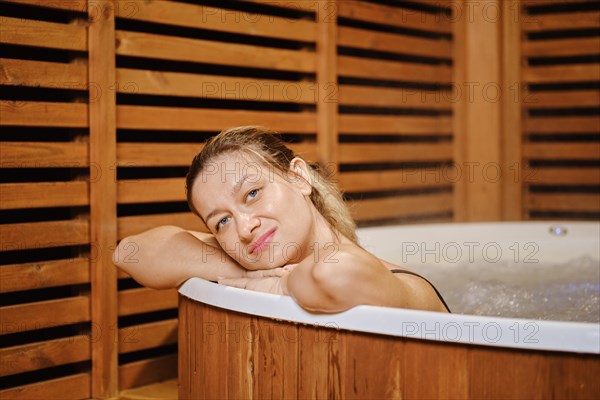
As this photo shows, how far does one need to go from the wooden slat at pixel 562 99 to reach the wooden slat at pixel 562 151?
0.61ft

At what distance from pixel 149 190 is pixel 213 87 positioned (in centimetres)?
43

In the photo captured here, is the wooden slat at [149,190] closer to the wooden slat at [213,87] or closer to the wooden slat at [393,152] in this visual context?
the wooden slat at [213,87]

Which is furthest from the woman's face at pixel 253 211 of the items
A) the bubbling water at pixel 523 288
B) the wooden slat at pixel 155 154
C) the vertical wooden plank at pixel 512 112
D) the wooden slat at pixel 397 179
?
the vertical wooden plank at pixel 512 112

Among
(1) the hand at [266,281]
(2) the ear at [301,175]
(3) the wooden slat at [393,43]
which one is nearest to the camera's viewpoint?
(1) the hand at [266,281]

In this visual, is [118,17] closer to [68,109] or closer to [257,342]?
[68,109]

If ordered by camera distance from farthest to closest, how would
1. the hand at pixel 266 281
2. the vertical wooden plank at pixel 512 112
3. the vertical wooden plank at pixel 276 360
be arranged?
the vertical wooden plank at pixel 512 112
the hand at pixel 266 281
the vertical wooden plank at pixel 276 360

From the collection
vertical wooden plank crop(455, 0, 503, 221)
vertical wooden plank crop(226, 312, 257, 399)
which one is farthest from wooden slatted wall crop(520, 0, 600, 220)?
vertical wooden plank crop(226, 312, 257, 399)

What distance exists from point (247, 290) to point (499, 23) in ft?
8.90

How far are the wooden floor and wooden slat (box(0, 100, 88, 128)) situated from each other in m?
0.84

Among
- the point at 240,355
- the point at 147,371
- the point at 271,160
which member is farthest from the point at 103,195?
the point at 240,355

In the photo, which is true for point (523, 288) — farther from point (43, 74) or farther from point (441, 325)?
point (43, 74)

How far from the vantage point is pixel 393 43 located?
3637 mm

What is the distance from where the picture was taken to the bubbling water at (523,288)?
2.30 m

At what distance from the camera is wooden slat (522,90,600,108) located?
3843 millimetres
